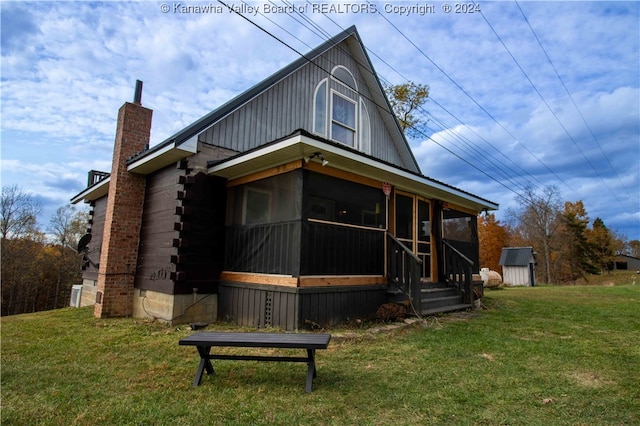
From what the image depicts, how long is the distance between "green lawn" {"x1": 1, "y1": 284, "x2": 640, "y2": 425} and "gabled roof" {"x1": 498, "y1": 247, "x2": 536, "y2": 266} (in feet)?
76.6

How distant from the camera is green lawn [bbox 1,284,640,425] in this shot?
2.80m

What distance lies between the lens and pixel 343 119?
1038 centimetres

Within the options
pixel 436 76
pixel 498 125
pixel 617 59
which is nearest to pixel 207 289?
pixel 436 76

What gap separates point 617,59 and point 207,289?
1635 centimetres

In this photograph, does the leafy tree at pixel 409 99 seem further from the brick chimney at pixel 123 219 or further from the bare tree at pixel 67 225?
the bare tree at pixel 67 225

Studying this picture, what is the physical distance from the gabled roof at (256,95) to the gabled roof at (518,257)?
18.5 m

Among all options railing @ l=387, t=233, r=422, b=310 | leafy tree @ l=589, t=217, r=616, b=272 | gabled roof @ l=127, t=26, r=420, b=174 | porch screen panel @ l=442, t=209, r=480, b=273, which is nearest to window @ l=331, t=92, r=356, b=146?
gabled roof @ l=127, t=26, r=420, b=174

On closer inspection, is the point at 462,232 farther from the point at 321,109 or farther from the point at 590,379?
the point at 590,379

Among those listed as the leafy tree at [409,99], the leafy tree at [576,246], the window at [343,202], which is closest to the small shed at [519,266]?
the leafy tree at [576,246]

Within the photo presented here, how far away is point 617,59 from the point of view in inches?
513

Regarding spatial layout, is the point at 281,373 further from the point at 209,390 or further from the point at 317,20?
the point at 317,20

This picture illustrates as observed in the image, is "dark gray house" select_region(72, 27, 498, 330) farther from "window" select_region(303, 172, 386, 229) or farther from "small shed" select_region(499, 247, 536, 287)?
"small shed" select_region(499, 247, 536, 287)

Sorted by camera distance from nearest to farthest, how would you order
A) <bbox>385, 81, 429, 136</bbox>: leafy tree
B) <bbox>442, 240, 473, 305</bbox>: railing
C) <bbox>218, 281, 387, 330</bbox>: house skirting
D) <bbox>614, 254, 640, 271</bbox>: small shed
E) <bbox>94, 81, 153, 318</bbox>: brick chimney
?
<bbox>218, 281, 387, 330</bbox>: house skirting < <bbox>94, 81, 153, 318</bbox>: brick chimney < <bbox>442, 240, 473, 305</bbox>: railing < <bbox>385, 81, 429, 136</bbox>: leafy tree < <bbox>614, 254, 640, 271</bbox>: small shed

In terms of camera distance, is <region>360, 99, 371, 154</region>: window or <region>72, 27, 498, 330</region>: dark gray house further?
<region>360, 99, 371, 154</region>: window
